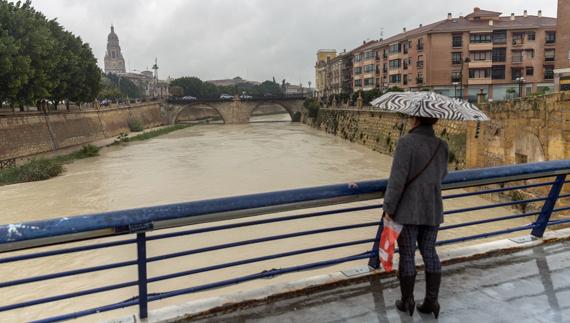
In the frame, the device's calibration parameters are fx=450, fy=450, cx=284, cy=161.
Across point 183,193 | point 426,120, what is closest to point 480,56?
point 183,193

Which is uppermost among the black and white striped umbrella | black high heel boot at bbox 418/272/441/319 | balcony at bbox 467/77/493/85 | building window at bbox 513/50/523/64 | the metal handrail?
building window at bbox 513/50/523/64

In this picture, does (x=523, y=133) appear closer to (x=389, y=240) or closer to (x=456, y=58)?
(x=389, y=240)

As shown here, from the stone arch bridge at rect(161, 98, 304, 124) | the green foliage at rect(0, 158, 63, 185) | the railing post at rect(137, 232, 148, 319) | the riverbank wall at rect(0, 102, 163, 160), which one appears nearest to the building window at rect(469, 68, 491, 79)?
the green foliage at rect(0, 158, 63, 185)

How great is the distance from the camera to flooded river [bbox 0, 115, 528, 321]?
9.84m

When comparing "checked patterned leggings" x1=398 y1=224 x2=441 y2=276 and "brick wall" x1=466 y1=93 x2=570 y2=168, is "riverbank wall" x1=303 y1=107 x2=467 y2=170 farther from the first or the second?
"checked patterned leggings" x1=398 y1=224 x2=441 y2=276

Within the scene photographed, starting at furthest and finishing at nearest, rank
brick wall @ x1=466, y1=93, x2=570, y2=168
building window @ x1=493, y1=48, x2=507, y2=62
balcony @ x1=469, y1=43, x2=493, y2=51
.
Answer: building window @ x1=493, y1=48, x2=507, y2=62 < balcony @ x1=469, y1=43, x2=493, y2=51 < brick wall @ x1=466, y1=93, x2=570, y2=168

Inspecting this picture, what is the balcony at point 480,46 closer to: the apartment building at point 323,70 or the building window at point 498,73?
the building window at point 498,73

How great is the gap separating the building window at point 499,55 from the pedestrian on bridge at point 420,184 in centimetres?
4389

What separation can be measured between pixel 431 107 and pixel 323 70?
99461 mm

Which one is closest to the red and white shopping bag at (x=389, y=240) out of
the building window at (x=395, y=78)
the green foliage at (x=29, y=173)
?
the green foliage at (x=29, y=173)

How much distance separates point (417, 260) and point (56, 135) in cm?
3771

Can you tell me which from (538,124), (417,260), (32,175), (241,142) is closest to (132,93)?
(241,142)

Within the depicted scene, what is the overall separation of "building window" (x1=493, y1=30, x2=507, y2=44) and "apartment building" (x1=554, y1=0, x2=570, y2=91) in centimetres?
1686

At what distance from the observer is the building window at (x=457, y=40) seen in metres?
42.0
